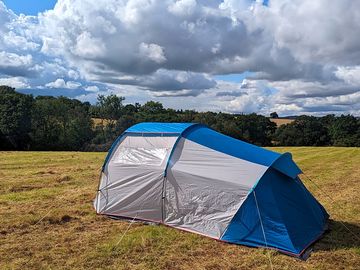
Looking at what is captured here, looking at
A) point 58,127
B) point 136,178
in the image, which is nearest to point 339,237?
point 136,178

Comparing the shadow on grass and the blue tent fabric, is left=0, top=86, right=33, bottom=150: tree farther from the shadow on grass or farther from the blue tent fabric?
the shadow on grass

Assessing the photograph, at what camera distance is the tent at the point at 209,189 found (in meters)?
7.20

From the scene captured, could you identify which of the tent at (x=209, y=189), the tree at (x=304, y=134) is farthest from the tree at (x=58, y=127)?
the tent at (x=209, y=189)

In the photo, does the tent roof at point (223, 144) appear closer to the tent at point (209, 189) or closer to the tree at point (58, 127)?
the tent at point (209, 189)

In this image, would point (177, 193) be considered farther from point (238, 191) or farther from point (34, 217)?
point (34, 217)

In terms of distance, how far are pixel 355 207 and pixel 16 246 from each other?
872 cm

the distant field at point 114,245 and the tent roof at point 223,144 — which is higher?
the tent roof at point 223,144

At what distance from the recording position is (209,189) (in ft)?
25.5

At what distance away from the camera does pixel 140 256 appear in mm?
6551

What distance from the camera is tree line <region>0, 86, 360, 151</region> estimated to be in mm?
50312

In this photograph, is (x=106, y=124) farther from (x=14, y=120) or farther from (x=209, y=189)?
(x=209, y=189)

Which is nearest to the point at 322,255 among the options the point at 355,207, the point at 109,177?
the point at 355,207

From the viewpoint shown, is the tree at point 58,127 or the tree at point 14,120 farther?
the tree at point 58,127

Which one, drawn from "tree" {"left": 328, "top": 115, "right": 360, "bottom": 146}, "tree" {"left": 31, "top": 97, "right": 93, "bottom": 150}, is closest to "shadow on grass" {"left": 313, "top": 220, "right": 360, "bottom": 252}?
"tree" {"left": 31, "top": 97, "right": 93, "bottom": 150}
